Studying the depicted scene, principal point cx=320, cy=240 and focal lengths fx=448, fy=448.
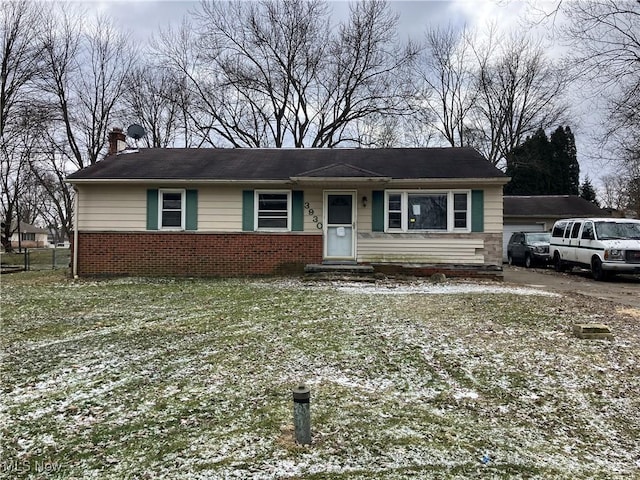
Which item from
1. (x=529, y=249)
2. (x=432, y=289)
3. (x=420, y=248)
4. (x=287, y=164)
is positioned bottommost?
(x=432, y=289)

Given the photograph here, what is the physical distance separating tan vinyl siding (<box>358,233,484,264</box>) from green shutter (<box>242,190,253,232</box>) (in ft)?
10.5

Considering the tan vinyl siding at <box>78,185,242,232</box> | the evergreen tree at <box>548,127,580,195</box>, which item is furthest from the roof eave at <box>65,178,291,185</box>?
the evergreen tree at <box>548,127,580,195</box>

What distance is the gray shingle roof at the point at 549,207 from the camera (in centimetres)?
2325

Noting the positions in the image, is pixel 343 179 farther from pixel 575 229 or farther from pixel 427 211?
pixel 575 229

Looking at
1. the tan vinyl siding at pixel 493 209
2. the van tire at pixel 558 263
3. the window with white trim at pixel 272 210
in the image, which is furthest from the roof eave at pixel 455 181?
the van tire at pixel 558 263

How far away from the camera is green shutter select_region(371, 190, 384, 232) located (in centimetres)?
1287

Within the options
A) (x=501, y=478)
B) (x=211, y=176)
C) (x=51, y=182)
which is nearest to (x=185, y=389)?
(x=501, y=478)

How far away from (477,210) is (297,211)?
5.07m

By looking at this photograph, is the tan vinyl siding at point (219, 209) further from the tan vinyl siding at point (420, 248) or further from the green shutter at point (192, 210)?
the tan vinyl siding at point (420, 248)

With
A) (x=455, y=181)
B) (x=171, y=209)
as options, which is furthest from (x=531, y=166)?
(x=171, y=209)

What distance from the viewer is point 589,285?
12.5m

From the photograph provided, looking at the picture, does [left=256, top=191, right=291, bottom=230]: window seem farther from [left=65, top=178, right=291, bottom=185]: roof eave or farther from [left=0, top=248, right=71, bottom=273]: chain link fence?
[left=0, top=248, right=71, bottom=273]: chain link fence

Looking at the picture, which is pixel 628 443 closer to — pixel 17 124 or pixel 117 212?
pixel 117 212

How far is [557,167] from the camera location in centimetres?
3362
